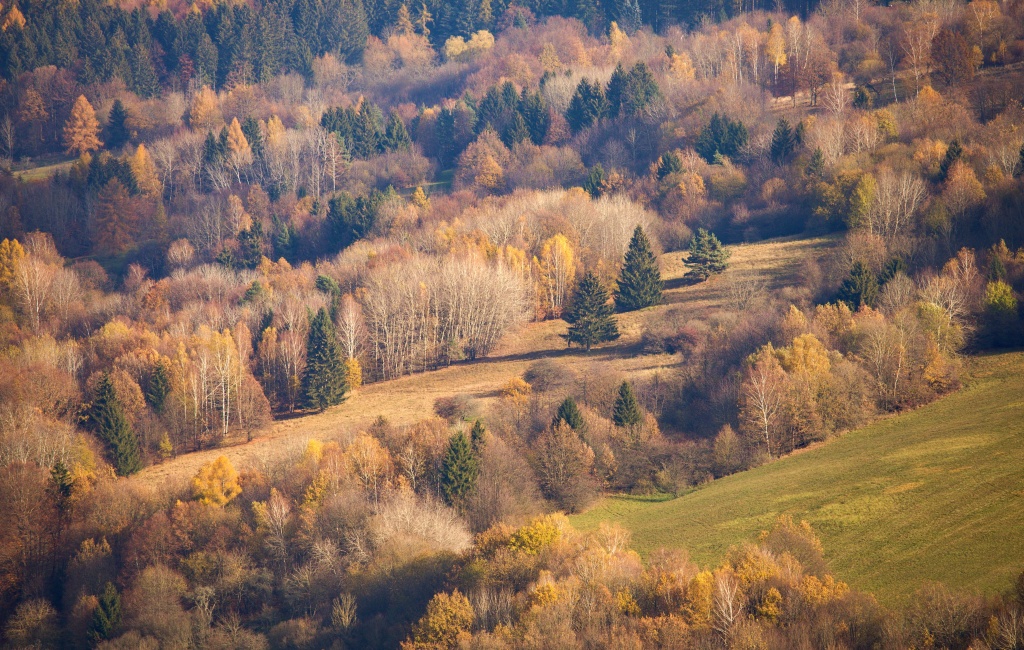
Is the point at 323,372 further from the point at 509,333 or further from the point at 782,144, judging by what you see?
the point at 782,144

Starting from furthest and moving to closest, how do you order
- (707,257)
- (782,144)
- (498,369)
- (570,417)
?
(782,144)
(707,257)
(498,369)
(570,417)

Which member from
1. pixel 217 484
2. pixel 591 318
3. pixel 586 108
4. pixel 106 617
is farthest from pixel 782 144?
pixel 106 617

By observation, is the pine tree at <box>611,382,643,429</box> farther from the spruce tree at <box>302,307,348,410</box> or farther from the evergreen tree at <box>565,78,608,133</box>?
the evergreen tree at <box>565,78,608,133</box>

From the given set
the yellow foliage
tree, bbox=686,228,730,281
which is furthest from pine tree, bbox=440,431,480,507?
tree, bbox=686,228,730,281

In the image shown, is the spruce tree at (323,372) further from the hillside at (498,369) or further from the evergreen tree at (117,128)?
the evergreen tree at (117,128)

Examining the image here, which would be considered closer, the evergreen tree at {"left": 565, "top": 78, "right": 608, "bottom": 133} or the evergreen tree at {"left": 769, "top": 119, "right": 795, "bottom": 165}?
the evergreen tree at {"left": 769, "top": 119, "right": 795, "bottom": 165}

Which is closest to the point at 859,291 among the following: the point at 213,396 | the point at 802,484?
the point at 802,484
